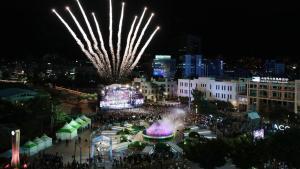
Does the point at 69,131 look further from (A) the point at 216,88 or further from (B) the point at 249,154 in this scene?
(A) the point at 216,88

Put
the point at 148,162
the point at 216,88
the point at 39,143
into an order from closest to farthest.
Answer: the point at 148,162
the point at 39,143
the point at 216,88

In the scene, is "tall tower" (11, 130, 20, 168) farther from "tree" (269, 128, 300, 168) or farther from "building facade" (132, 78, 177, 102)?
Result: "building facade" (132, 78, 177, 102)

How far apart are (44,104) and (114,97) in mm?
8779

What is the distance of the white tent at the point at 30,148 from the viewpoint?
22922 mm

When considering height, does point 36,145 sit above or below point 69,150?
above

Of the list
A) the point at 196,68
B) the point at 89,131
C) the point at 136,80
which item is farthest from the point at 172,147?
the point at 196,68

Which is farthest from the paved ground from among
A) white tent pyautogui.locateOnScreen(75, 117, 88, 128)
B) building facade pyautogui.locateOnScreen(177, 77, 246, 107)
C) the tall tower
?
building facade pyautogui.locateOnScreen(177, 77, 246, 107)

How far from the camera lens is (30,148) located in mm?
23078

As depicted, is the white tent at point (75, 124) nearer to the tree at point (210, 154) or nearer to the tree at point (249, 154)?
the tree at point (210, 154)

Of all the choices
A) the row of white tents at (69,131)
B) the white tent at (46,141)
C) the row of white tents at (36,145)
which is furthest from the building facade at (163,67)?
the row of white tents at (36,145)

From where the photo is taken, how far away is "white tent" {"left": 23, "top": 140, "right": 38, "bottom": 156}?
902 inches

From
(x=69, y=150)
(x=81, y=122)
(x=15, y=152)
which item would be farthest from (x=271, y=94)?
(x=15, y=152)

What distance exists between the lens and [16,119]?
26.3 meters

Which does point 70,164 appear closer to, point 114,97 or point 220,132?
point 220,132
